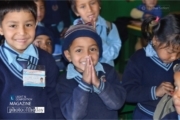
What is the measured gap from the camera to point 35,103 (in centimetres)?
196

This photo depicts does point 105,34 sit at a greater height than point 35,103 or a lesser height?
greater

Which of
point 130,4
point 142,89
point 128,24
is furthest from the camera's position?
point 130,4

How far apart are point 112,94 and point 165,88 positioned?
1.11ft

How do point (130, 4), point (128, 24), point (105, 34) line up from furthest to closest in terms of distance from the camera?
point (130, 4) < point (128, 24) < point (105, 34)

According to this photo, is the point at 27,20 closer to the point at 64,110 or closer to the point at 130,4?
the point at 64,110

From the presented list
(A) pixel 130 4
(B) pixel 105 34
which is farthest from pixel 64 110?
(A) pixel 130 4

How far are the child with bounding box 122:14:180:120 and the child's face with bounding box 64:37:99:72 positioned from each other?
14.2 inches

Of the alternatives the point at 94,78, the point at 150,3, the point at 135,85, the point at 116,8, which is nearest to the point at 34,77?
the point at 94,78

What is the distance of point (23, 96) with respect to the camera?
1925 millimetres

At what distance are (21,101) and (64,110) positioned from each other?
24 centimetres

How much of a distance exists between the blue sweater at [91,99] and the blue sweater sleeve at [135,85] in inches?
7.1

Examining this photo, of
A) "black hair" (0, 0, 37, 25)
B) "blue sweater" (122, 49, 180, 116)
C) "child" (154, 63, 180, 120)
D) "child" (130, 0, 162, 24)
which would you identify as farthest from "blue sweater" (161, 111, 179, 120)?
"child" (130, 0, 162, 24)

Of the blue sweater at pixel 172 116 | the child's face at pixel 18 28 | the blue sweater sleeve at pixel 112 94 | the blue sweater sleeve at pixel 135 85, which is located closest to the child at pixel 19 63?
the child's face at pixel 18 28

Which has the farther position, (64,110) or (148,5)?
(148,5)
